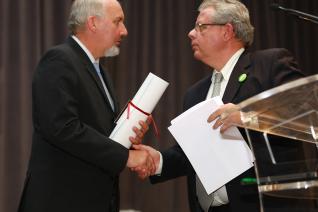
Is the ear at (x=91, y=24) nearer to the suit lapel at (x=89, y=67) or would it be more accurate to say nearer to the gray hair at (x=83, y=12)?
the gray hair at (x=83, y=12)

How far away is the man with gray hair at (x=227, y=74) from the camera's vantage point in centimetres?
218

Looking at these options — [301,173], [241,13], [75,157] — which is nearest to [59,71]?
[75,157]

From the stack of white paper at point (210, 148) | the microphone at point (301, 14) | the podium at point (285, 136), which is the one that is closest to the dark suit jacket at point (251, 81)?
the stack of white paper at point (210, 148)

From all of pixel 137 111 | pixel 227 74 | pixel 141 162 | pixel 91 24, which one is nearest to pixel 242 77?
pixel 227 74

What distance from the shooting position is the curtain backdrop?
3260 millimetres

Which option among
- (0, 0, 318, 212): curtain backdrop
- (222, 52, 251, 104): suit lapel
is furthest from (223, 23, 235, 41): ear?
(0, 0, 318, 212): curtain backdrop

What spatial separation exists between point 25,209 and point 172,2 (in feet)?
8.22

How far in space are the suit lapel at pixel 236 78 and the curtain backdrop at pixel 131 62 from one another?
577mm

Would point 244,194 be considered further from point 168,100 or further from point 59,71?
point 168,100

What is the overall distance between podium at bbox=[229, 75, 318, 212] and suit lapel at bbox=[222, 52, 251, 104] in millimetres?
1111

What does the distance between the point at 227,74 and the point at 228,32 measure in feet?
0.99

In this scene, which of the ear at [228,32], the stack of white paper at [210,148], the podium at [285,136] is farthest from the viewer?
the ear at [228,32]

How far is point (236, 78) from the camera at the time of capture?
7.82 feet

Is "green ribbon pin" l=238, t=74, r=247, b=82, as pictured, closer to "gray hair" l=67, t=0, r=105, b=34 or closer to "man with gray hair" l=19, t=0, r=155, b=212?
"man with gray hair" l=19, t=0, r=155, b=212
